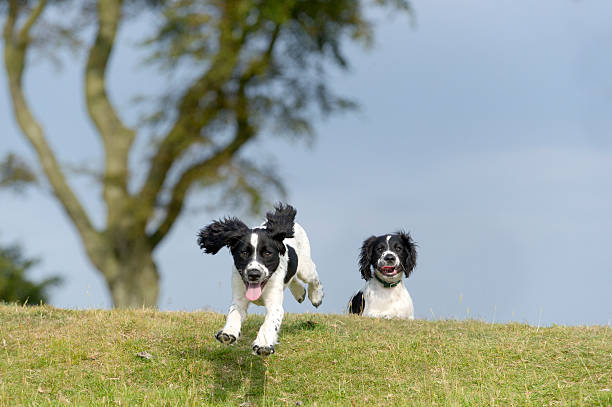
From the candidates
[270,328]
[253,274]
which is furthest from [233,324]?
[253,274]

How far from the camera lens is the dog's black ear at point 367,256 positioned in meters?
13.2

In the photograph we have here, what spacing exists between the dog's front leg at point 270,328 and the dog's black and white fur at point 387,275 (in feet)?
13.9

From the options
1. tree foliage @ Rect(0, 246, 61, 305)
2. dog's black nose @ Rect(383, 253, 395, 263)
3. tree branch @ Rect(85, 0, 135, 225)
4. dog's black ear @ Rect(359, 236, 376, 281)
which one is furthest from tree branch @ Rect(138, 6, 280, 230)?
dog's black nose @ Rect(383, 253, 395, 263)

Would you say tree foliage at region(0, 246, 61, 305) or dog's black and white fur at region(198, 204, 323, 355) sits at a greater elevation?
tree foliage at region(0, 246, 61, 305)

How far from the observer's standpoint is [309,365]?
10.6 metres

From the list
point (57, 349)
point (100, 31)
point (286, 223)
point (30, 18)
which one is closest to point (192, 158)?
point (100, 31)

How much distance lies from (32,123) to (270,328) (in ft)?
61.9

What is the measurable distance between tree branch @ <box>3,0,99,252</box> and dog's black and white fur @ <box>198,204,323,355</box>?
14646 mm

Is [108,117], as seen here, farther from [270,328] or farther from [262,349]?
[262,349]

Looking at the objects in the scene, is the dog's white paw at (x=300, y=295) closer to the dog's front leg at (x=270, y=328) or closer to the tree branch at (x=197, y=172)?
the dog's front leg at (x=270, y=328)

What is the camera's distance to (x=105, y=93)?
24141 mm

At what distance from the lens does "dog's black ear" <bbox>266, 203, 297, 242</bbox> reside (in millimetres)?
9188

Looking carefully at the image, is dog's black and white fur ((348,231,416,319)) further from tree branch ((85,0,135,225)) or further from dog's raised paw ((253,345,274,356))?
tree branch ((85,0,135,225))

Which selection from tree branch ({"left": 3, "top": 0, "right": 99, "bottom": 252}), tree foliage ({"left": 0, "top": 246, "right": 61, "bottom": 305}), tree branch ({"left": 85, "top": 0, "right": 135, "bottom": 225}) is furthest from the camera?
tree foliage ({"left": 0, "top": 246, "right": 61, "bottom": 305})
